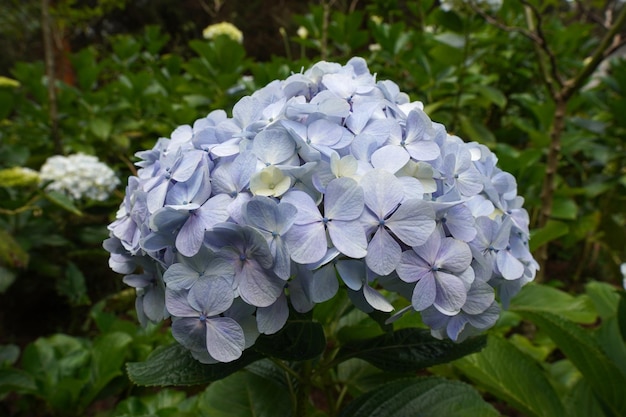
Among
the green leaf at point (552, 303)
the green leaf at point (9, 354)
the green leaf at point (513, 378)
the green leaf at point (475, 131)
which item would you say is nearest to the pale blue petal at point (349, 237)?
the green leaf at point (513, 378)

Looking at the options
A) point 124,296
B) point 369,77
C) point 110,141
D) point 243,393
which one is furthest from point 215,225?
point 110,141

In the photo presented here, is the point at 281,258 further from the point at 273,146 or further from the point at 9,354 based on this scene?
the point at 9,354

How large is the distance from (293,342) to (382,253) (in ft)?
0.61

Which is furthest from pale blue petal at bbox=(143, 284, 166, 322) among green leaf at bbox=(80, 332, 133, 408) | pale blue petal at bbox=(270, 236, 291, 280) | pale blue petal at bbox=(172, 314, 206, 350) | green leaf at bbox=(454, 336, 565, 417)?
green leaf at bbox=(80, 332, 133, 408)

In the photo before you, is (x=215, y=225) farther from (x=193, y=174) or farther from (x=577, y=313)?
(x=577, y=313)

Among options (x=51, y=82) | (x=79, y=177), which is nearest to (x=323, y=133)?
(x=79, y=177)

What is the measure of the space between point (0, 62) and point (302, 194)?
10.2m

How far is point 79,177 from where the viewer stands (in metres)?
2.06

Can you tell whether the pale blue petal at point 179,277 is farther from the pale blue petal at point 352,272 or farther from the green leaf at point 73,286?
the green leaf at point 73,286

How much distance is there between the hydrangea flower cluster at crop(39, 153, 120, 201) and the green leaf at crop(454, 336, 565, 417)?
1.70 m

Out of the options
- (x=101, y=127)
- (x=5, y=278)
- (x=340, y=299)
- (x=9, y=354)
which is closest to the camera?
(x=340, y=299)

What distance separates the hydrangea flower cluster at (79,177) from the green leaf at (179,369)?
1603 mm

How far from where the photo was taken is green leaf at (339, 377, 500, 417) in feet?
2.48

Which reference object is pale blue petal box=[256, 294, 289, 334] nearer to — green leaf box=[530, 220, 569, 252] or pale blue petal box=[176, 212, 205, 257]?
pale blue petal box=[176, 212, 205, 257]
